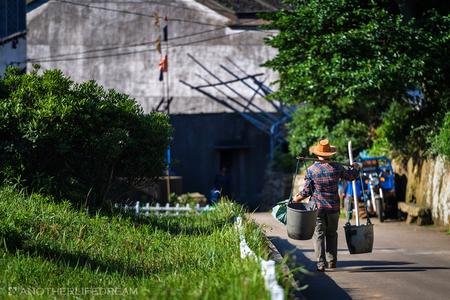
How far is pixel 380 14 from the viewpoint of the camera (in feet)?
68.3

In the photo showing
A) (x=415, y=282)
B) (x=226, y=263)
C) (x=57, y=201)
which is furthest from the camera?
(x=57, y=201)

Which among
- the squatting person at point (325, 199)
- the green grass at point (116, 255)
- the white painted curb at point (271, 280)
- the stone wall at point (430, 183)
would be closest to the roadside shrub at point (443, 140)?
the stone wall at point (430, 183)

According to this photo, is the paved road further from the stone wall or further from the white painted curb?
the white painted curb

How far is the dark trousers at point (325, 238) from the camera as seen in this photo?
41.5ft

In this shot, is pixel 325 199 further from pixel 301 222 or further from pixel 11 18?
pixel 11 18

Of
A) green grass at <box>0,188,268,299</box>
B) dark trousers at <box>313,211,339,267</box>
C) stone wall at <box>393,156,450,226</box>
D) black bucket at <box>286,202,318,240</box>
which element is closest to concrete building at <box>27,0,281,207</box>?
stone wall at <box>393,156,450,226</box>

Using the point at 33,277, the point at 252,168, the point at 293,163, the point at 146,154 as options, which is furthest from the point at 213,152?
the point at 33,277

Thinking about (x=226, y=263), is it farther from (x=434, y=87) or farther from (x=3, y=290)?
(x=434, y=87)

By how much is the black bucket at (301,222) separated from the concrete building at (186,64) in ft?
84.9

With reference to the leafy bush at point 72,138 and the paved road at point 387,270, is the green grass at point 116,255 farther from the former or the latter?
the paved road at point 387,270

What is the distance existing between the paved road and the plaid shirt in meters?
0.90

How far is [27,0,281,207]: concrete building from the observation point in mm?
38375

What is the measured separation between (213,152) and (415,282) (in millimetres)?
27177

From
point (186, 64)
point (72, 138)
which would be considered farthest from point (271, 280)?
point (186, 64)
